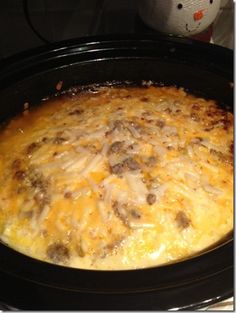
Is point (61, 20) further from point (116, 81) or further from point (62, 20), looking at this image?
point (116, 81)

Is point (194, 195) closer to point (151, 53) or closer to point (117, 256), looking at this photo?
point (117, 256)

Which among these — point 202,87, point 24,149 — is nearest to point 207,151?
point 202,87

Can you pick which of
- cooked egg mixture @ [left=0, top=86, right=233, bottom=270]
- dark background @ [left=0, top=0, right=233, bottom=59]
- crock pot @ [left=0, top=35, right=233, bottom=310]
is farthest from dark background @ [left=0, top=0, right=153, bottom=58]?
cooked egg mixture @ [left=0, top=86, right=233, bottom=270]

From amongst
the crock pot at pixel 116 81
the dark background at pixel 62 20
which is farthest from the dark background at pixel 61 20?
the crock pot at pixel 116 81

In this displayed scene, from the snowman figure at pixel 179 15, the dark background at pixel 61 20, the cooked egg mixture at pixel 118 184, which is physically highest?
the snowman figure at pixel 179 15

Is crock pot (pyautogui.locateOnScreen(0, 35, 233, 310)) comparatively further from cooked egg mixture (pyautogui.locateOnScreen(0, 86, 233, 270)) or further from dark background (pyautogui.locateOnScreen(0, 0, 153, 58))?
dark background (pyautogui.locateOnScreen(0, 0, 153, 58))

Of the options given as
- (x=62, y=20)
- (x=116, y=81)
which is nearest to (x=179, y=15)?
(x=116, y=81)

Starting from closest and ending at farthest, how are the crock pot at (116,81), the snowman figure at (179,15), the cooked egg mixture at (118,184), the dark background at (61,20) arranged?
1. the crock pot at (116,81)
2. the cooked egg mixture at (118,184)
3. the snowman figure at (179,15)
4. the dark background at (61,20)

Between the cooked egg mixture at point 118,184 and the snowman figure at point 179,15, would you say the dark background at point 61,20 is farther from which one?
the cooked egg mixture at point 118,184
